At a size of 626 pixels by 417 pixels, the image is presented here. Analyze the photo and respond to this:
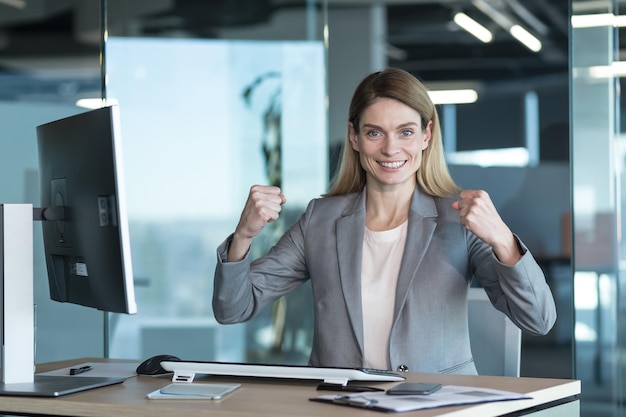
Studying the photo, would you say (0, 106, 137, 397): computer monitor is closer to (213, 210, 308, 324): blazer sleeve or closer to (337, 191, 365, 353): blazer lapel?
(213, 210, 308, 324): blazer sleeve

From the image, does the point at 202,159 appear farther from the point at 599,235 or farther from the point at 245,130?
the point at 599,235

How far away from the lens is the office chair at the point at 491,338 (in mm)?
2613

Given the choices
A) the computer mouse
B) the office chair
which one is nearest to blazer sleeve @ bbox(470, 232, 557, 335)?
the office chair

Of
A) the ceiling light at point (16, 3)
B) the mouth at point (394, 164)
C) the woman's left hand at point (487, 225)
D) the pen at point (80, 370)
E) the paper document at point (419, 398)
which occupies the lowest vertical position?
the pen at point (80, 370)

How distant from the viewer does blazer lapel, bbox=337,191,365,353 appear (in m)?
2.51

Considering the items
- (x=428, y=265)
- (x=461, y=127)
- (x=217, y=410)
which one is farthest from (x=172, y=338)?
(x=217, y=410)

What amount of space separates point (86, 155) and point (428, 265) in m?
0.96

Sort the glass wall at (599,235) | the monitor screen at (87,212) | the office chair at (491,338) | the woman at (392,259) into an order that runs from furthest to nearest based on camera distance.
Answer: the glass wall at (599,235) < the office chair at (491,338) < the woman at (392,259) < the monitor screen at (87,212)

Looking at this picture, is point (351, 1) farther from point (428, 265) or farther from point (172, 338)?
point (428, 265)

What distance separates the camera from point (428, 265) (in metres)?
2.53

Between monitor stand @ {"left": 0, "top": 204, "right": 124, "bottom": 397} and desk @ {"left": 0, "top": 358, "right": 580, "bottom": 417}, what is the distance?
5.8 inches

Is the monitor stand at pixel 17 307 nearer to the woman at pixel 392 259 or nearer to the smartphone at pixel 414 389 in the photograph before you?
the woman at pixel 392 259

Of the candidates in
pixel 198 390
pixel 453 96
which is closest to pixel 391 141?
pixel 198 390

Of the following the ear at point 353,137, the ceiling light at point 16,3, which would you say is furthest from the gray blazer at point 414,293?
the ceiling light at point 16,3
